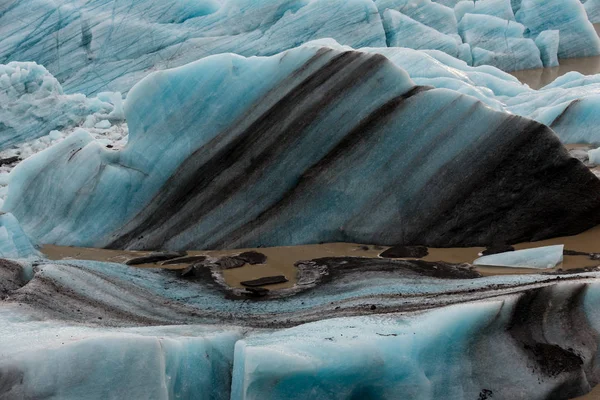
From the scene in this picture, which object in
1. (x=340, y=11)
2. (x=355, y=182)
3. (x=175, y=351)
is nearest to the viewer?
(x=175, y=351)

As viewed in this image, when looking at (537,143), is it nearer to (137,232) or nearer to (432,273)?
(432,273)

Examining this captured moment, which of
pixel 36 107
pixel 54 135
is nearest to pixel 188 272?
pixel 54 135

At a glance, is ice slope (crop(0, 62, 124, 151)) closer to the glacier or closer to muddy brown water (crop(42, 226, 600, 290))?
the glacier

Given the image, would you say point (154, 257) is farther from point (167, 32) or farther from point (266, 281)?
point (167, 32)

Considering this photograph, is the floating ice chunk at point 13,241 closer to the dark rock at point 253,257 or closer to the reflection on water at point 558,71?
the dark rock at point 253,257

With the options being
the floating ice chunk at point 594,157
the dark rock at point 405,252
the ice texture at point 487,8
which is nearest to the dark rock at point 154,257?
the dark rock at point 405,252

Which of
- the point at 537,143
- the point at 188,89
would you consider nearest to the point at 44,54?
the point at 188,89

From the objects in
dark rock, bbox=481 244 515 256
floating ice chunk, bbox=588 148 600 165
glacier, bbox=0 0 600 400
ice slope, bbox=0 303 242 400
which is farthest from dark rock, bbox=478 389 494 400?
floating ice chunk, bbox=588 148 600 165

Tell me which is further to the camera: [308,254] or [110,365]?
[308,254]
